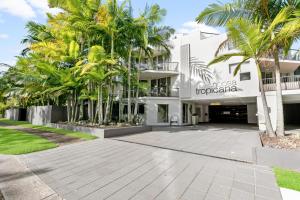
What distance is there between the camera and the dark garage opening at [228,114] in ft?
84.8

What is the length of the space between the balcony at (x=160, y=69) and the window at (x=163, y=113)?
3571 mm

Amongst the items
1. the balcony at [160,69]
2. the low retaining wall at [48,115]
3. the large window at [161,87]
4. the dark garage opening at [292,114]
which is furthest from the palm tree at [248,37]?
the dark garage opening at [292,114]

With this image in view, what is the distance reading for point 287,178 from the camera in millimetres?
4777

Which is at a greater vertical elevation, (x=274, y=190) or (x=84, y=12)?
(x=84, y=12)

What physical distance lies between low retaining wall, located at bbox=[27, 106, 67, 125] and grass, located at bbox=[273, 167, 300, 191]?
18964 mm

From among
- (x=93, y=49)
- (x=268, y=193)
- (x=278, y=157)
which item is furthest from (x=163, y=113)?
(x=268, y=193)

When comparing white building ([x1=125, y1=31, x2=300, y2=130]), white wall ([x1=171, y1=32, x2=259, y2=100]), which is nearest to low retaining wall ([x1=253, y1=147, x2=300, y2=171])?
white building ([x1=125, y1=31, x2=300, y2=130])

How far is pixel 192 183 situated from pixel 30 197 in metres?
3.64

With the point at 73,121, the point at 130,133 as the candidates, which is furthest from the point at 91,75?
the point at 73,121

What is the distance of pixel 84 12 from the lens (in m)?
13.7

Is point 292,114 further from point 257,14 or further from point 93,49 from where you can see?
point 93,49

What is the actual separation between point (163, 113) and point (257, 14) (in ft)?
42.3

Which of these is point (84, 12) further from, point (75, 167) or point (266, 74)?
point (266, 74)

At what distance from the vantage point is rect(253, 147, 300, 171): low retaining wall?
5.47 metres
